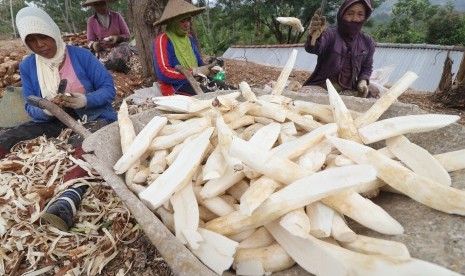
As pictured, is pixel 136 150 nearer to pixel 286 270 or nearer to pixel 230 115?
pixel 230 115

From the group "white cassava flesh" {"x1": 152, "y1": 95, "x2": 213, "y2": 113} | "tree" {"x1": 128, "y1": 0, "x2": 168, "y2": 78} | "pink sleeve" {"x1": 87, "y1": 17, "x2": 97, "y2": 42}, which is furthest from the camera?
"pink sleeve" {"x1": 87, "y1": 17, "x2": 97, "y2": 42}

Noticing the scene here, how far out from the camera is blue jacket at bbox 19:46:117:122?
9.59ft

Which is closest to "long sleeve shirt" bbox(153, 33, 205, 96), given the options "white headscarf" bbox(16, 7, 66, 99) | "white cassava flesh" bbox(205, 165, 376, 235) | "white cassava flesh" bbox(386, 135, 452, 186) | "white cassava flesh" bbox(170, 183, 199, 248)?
"white headscarf" bbox(16, 7, 66, 99)

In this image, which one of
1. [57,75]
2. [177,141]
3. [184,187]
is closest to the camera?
[184,187]

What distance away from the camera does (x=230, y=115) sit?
1881mm

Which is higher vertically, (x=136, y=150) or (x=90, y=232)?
(x=136, y=150)

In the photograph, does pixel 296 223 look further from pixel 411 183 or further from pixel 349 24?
pixel 349 24

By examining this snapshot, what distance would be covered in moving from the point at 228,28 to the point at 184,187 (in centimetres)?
2435

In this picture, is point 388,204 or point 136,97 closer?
point 388,204

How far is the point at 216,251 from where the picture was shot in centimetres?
110

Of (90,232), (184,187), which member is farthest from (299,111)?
(90,232)

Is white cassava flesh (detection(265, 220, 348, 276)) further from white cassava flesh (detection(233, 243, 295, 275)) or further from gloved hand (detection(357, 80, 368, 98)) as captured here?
gloved hand (detection(357, 80, 368, 98))

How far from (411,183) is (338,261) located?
0.49m

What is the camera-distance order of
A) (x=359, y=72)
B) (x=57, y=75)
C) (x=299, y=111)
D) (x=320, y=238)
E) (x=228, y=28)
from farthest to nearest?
(x=228, y=28) < (x=359, y=72) < (x=57, y=75) < (x=299, y=111) < (x=320, y=238)
